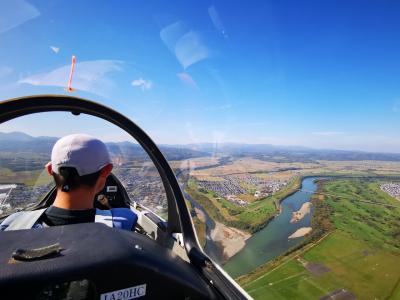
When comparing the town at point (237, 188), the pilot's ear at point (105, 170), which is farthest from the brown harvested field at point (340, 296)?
the pilot's ear at point (105, 170)

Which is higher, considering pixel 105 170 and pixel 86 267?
pixel 105 170

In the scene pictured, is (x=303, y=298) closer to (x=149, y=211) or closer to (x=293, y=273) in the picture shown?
(x=293, y=273)

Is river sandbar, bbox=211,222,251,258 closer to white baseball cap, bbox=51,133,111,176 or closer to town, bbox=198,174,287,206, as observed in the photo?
town, bbox=198,174,287,206

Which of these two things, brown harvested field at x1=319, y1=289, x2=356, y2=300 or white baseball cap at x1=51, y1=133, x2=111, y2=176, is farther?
brown harvested field at x1=319, y1=289, x2=356, y2=300

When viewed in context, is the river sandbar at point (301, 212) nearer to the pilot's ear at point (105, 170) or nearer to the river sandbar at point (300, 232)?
the river sandbar at point (300, 232)

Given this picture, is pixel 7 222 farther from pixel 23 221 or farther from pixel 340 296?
pixel 340 296

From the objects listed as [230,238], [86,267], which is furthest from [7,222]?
[230,238]

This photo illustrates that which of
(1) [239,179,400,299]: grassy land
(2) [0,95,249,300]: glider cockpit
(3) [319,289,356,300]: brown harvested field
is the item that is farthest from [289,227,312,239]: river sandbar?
(2) [0,95,249,300]: glider cockpit

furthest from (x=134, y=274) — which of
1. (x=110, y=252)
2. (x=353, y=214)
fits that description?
(x=353, y=214)
